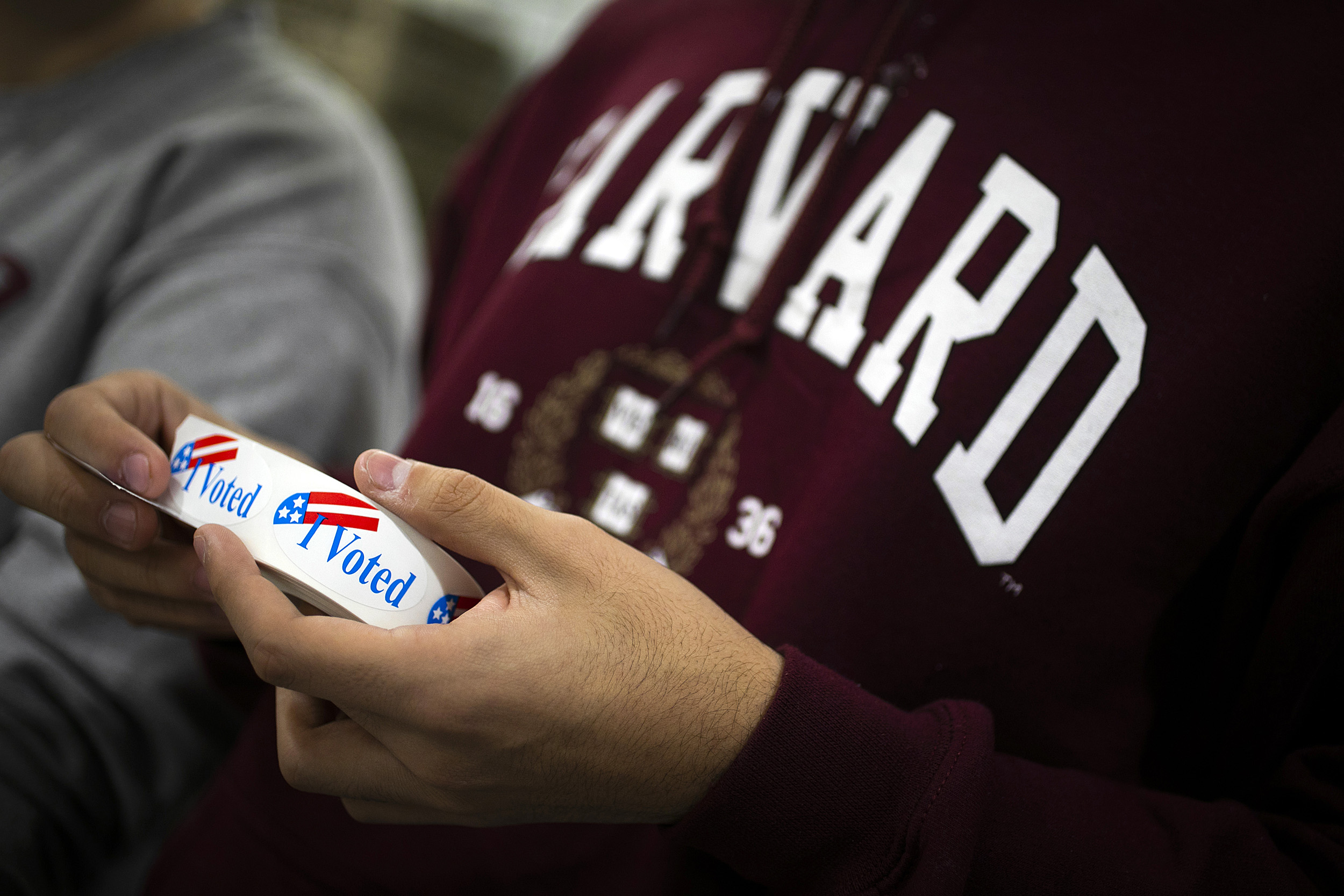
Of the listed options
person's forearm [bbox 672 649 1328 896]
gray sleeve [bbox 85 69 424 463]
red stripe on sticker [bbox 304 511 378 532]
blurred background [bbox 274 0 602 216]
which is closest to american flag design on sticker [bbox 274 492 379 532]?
red stripe on sticker [bbox 304 511 378 532]

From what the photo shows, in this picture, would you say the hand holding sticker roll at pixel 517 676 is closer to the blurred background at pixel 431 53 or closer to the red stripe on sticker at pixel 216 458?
the red stripe on sticker at pixel 216 458

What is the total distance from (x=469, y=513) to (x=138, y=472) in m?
0.21

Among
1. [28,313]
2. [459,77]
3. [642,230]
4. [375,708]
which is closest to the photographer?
[375,708]

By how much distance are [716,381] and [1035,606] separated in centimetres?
25

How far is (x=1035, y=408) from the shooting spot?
438 millimetres

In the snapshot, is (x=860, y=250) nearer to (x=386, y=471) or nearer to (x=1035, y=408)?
(x=1035, y=408)

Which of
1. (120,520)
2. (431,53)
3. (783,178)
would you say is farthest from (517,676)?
(431,53)

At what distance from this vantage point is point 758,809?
0.35 metres

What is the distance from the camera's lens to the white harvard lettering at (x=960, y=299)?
45 centimetres

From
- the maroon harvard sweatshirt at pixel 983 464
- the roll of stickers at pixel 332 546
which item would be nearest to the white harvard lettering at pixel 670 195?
the maroon harvard sweatshirt at pixel 983 464

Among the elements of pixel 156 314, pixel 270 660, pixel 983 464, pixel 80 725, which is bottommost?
pixel 80 725

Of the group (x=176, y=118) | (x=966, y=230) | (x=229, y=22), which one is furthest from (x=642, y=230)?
(x=229, y=22)

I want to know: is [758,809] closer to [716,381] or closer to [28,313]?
[716,381]

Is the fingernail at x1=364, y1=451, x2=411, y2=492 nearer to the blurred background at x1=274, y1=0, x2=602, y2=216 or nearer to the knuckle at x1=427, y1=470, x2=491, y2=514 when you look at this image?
the knuckle at x1=427, y1=470, x2=491, y2=514
